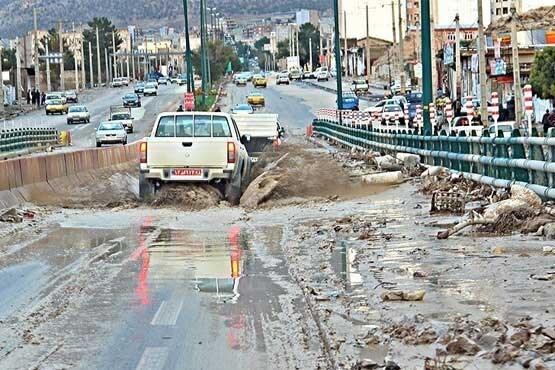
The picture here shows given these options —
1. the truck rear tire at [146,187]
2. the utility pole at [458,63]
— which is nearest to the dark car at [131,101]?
the utility pole at [458,63]

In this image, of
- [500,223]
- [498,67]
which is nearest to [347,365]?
[500,223]

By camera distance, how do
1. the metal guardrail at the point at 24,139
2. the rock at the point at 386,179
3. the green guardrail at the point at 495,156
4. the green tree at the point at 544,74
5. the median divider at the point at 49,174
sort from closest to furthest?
the green guardrail at the point at 495,156 < the median divider at the point at 49,174 < the rock at the point at 386,179 < the metal guardrail at the point at 24,139 < the green tree at the point at 544,74

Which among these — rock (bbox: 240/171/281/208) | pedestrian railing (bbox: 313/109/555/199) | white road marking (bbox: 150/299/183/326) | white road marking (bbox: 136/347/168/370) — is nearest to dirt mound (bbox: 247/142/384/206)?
rock (bbox: 240/171/281/208)

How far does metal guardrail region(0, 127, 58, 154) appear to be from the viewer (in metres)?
60.0

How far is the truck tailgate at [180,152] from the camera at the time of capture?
78.0ft

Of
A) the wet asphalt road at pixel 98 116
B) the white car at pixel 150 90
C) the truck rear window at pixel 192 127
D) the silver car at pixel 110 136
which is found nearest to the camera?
the truck rear window at pixel 192 127

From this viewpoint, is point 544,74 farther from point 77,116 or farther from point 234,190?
point 234,190

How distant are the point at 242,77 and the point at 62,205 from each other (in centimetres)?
14309

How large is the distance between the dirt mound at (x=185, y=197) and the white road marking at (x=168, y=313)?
485 inches

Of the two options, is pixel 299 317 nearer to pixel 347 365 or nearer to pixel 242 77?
pixel 347 365

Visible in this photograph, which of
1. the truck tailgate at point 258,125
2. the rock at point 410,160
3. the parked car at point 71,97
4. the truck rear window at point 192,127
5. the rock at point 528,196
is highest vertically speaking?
the parked car at point 71,97

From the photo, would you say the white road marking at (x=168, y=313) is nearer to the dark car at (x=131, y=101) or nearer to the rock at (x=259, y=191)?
the rock at (x=259, y=191)

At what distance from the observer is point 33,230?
19.6 m

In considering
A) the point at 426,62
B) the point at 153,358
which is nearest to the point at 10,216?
the point at 153,358
